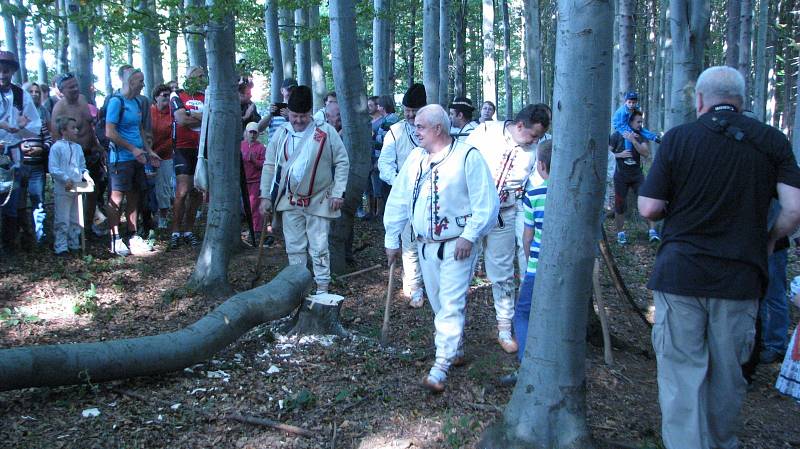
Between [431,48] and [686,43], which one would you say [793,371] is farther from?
[431,48]

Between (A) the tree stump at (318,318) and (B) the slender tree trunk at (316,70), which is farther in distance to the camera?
(B) the slender tree trunk at (316,70)

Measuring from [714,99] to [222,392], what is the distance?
371 centimetres

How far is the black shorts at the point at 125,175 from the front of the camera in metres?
8.88

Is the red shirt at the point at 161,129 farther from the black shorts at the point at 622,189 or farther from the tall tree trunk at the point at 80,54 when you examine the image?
the black shorts at the point at 622,189

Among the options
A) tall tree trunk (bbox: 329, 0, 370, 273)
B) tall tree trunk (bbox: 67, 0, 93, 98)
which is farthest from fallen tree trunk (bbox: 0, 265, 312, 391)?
tall tree trunk (bbox: 67, 0, 93, 98)

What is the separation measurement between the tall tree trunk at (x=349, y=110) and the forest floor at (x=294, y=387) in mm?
1012

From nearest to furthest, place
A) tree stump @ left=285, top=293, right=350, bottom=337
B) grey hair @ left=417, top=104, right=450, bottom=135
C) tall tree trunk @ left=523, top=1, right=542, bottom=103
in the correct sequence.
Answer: grey hair @ left=417, top=104, right=450, bottom=135 → tree stump @ left=285, top=293, right=350, bottom=337 → tall tree trunk @ left=523, top=1, right=542, bottom=103

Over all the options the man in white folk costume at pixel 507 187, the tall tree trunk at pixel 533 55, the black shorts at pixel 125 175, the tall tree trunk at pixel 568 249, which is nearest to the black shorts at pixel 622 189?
the man in white folk costume at pixel 507 187

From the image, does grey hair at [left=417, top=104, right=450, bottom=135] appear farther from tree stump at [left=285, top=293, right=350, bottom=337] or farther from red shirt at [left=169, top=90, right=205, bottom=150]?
red shirt at [left=169, top=90, right=205, bottom=150]

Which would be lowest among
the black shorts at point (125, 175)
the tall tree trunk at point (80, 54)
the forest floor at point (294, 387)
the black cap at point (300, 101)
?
the forest floor at point (294, 387)

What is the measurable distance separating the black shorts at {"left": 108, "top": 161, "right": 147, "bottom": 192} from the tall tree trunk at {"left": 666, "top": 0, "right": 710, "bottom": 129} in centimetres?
693

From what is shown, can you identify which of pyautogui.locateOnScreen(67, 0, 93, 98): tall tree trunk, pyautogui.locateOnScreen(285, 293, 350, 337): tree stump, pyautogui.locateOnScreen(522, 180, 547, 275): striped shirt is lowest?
pyautogui.locateOnScreen(285, 293, 350, 337): tree stump

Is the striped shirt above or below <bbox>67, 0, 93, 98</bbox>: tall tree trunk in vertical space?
below

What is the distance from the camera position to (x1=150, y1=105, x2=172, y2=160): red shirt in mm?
9966
